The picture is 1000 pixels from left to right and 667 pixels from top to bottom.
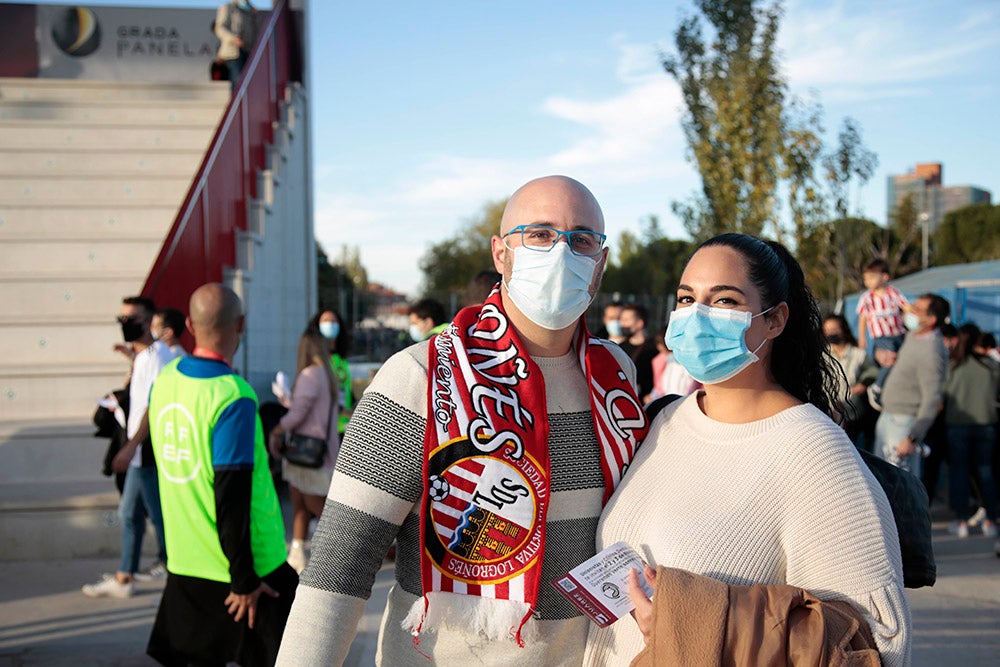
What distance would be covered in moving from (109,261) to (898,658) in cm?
958

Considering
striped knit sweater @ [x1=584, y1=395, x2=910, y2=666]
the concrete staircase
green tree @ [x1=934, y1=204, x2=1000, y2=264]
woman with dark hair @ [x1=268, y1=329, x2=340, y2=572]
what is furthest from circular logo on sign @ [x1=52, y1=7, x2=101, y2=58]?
green tree @ [x1=934, y1=204, x2=1000, y2=264]

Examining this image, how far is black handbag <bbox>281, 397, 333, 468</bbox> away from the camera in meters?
5.98

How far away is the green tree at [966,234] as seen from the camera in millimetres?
40656

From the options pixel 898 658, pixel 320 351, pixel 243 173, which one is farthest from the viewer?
pixel 243 173

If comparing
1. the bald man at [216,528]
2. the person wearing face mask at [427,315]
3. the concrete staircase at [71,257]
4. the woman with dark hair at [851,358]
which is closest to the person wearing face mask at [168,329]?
the concrete staircase at [71,257]

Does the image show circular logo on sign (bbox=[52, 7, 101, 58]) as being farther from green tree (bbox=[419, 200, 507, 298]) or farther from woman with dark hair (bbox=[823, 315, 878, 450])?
green tree (bbox=[419, 200, 507, 298])

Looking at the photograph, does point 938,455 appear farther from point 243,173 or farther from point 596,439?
point 243,173

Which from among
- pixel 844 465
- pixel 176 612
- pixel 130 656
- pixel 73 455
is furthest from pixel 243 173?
pixel 844 465

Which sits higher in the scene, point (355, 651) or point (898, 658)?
point (898, 658)

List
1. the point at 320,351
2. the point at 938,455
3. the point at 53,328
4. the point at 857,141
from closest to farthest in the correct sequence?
1. the point at 320,351
2. the point at 938,455
3. the point at 53,328
4. the point at 857,141

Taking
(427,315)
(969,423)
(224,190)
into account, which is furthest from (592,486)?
(224,190)

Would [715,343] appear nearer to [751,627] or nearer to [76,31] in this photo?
[751,627]

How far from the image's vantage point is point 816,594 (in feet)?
5.54

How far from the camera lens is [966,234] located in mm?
42719
